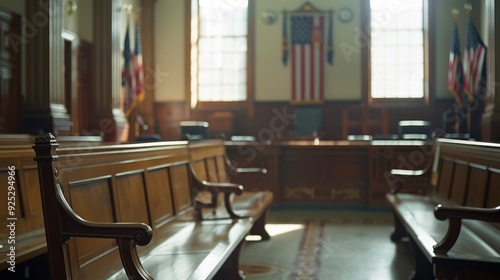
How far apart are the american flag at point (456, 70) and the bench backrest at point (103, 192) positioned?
7.58 meters

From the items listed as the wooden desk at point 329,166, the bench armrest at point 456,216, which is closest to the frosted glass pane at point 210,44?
the wooden desk at point 329,166

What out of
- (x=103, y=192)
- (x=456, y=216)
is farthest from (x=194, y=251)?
(x=456, y=216)

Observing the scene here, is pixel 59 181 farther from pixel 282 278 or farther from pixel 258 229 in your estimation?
pixel 258 229

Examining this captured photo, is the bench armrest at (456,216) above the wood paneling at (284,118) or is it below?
below

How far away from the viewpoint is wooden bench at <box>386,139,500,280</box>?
237 centimetres

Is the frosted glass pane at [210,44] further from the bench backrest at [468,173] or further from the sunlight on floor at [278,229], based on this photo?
the bench backrest at [468,173]

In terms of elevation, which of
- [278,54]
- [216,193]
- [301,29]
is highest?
[301,29]

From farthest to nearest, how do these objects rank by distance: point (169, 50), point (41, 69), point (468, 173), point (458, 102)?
point (169, 50) → point (458, 102) → point (41, 69) → point (468, 173)

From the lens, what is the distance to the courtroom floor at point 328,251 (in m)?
3.86

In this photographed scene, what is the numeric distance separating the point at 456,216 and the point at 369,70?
858cm

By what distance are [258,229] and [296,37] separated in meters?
6.41

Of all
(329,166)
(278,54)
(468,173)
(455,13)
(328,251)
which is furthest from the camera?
(278,54)

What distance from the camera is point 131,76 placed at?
9.47 m

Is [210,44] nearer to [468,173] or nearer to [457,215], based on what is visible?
[468,173]
